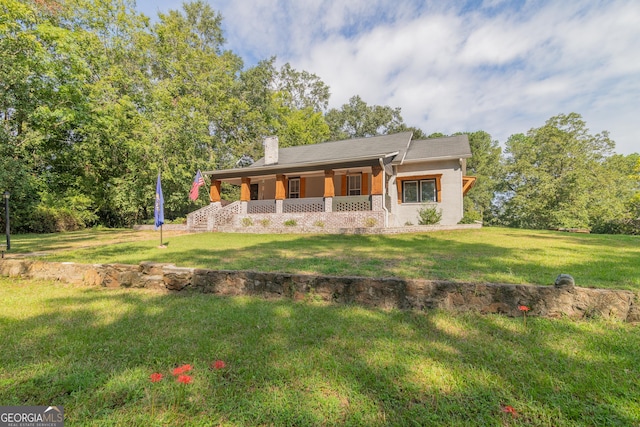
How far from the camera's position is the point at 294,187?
62.5 ft

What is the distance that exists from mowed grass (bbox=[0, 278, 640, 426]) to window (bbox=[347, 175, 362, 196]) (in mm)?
13903

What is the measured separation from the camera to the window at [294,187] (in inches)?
744

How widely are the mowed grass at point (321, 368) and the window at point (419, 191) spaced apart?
492 inches

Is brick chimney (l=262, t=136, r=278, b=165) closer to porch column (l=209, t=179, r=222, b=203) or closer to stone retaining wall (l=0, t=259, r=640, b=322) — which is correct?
porch column (l=209, t=179, r=222, b=203)

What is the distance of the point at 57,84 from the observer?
594 inches

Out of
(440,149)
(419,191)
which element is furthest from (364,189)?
(440,149)

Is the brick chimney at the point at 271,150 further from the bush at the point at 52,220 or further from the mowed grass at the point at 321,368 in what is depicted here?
the mowed grass at the point at 321,368

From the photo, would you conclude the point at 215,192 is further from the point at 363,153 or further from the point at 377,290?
the point at 377,290

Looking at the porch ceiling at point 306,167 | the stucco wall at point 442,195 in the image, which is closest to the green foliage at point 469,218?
the stucco wall at point 442,195

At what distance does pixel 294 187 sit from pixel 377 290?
1581 centimetres

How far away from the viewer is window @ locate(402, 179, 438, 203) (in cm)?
1495

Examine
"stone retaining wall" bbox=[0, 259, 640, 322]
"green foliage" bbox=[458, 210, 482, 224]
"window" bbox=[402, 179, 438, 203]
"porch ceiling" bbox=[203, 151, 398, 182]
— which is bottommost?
"stone retaining wall" bbox=[0, 259, 640, 322]

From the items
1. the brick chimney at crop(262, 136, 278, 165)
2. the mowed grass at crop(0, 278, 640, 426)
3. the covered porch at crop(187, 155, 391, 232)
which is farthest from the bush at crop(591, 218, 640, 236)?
the brick chimney at crop(262, 136, 278, 165)

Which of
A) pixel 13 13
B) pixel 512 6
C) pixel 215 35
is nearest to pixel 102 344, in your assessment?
pixel 512 6
